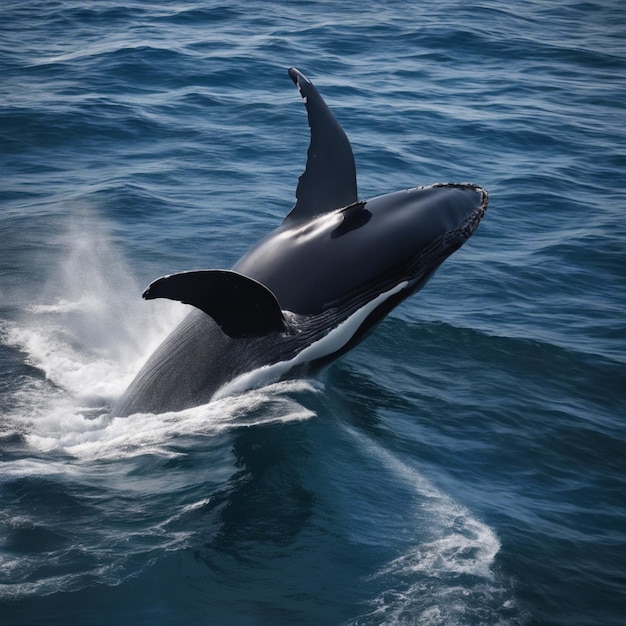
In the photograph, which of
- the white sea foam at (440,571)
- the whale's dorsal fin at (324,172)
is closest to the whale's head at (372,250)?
the whale's dorsal fin at (324,172)

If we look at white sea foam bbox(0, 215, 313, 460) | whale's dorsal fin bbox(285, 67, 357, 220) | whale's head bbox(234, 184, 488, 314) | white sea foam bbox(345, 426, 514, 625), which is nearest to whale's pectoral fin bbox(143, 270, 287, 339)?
whale's head bbox(234, 184, 488, 314)

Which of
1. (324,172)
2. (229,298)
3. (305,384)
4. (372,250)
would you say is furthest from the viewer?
(305,384)

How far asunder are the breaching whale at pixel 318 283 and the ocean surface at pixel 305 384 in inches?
23.1

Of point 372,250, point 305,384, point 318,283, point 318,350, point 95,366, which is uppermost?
point 372,250

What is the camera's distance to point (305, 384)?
1403cm

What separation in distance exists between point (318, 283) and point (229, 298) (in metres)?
1.61

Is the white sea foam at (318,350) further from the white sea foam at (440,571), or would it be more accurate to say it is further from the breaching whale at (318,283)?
the white sea foam at (440,571)

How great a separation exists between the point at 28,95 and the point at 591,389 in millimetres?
24792

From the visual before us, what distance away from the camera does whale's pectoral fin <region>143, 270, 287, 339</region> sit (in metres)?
10.6

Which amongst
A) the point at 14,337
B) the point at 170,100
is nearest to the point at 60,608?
the point at 14,337

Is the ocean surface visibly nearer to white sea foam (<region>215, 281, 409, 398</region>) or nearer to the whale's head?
white sea foam (<region>215, 281, 409, 398</region>)

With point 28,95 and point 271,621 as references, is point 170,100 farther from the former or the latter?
point 271,621

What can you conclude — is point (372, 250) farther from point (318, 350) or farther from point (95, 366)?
point (95, 366)

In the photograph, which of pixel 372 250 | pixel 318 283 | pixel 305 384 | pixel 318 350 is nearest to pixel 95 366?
pixel 305 384
